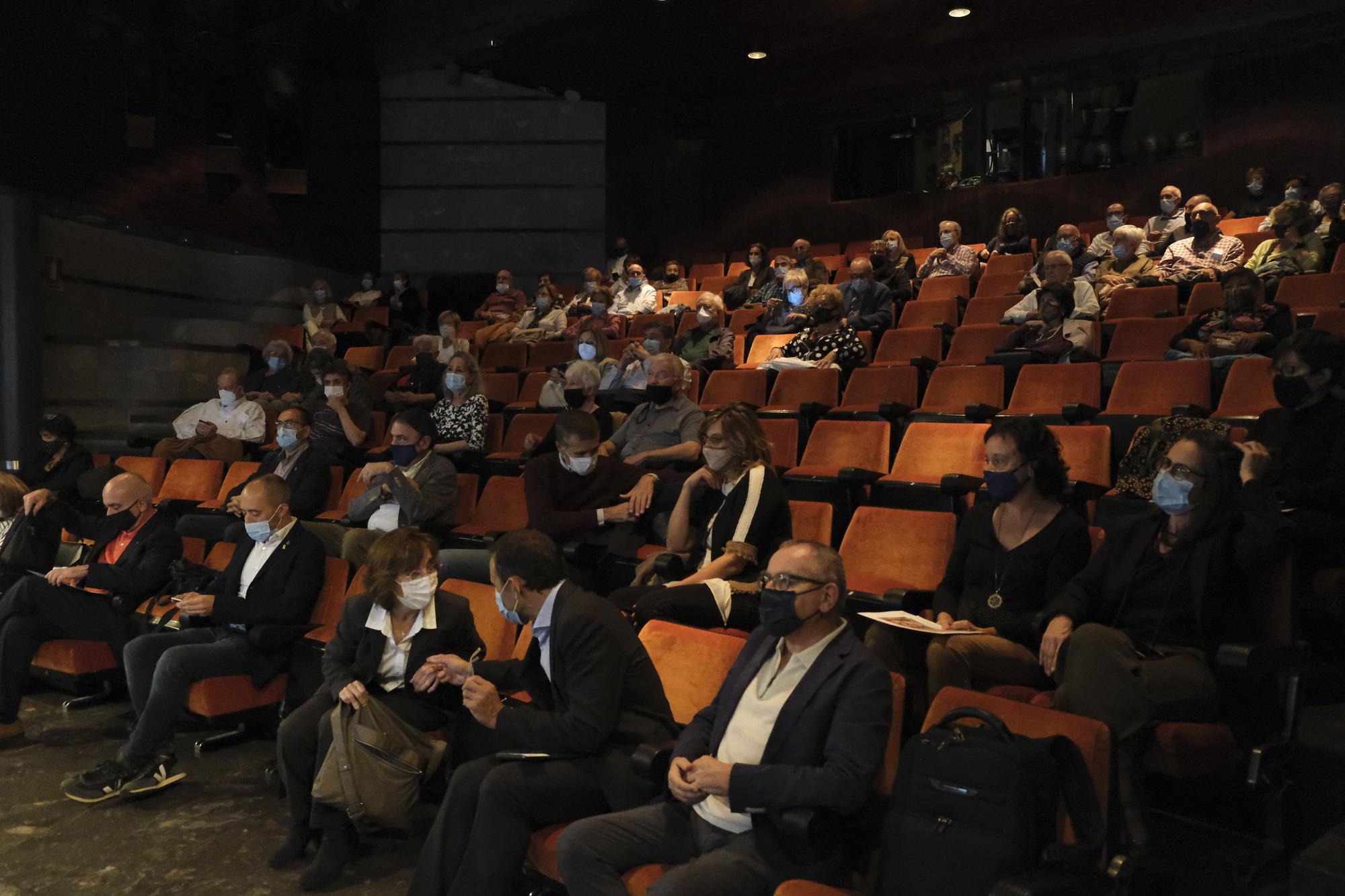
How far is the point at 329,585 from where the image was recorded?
3.36 metres

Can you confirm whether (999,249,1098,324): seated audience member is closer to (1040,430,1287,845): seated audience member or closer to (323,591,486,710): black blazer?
(1040,430,1287,845): seated audience member

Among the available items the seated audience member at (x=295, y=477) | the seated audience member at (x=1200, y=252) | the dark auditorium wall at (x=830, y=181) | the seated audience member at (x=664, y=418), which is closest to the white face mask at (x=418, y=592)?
the seated audience member at (x=664, y=418)

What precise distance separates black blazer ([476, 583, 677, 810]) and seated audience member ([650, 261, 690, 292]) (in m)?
6.60

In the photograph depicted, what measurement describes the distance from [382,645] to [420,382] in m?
3.59

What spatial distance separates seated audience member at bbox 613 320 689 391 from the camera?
522 cm

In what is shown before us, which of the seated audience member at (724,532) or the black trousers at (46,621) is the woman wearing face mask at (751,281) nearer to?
the seated audience member at (724,532)

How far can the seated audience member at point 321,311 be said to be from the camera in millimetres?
8352

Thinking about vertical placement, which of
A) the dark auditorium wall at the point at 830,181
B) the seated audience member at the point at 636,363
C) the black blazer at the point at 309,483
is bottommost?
the black blazer at the point at 309,483

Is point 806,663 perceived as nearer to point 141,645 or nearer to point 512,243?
point 141,645

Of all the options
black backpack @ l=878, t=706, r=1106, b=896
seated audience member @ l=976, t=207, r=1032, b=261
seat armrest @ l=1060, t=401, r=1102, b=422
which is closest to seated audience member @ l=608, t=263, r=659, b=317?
seated audience member @ l=976, t=207, r=1032, b=261

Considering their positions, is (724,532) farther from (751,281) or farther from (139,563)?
(751,281)

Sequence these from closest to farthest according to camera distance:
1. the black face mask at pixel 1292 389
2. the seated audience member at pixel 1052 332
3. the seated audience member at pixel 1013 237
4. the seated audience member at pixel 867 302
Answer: the black face mask at pixel 1292 389 < the seated audience member at pixel 1052 332 < the seated audience member at pixel 867 302 < the seated audience member at pixel 1013 237

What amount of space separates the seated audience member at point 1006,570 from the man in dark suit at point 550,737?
606mm

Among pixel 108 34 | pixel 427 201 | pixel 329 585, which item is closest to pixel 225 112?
pixel 108 34
